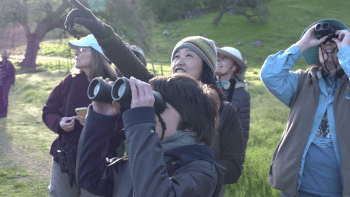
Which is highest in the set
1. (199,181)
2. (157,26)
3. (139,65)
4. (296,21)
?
(139,65)

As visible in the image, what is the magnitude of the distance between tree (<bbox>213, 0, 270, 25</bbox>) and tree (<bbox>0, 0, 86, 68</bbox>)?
1527 inches

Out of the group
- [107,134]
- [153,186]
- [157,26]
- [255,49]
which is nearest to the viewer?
[153,186]

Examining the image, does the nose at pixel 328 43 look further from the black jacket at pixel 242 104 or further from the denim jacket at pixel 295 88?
the black jacket at pixel 242 104

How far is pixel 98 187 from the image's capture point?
165 cm

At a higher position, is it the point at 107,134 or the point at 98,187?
the point at 107,134

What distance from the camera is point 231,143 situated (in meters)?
2.30

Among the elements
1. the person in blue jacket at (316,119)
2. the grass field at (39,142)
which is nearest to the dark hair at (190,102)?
the person in blue jacket at (316,119)

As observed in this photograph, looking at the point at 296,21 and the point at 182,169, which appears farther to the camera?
the point at 296,21

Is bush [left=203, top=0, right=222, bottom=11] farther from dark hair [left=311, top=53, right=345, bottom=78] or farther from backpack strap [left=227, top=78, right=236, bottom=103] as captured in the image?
dark hair [left=311, top=53, right=345, bottom=78]

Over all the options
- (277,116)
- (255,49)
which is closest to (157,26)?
(255,49)

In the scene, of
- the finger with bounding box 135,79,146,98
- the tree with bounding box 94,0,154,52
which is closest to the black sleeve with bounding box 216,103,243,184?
the finger with bounding box 135,79,146,98

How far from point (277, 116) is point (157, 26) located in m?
56.0

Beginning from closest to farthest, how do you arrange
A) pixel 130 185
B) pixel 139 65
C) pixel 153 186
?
pixel 153 186, pixel 130 185, pixel 139 65

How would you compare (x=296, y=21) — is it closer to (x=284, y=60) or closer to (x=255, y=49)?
(x=255, y=49)
